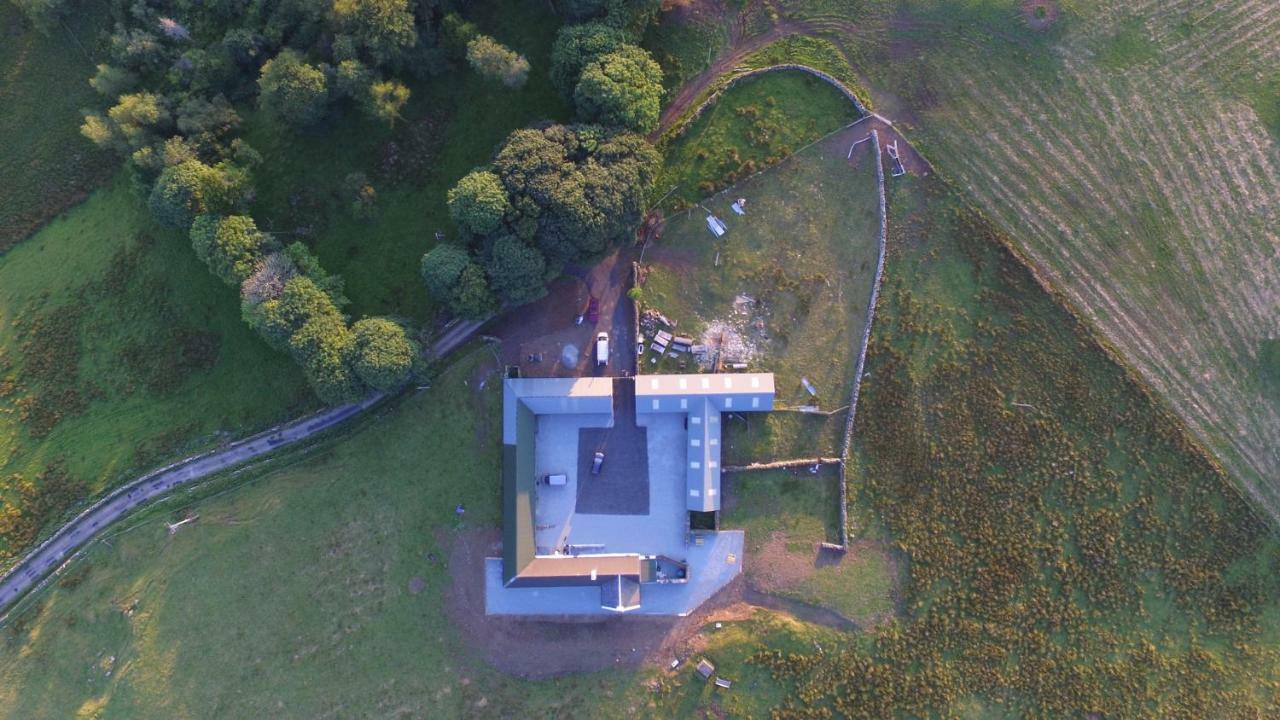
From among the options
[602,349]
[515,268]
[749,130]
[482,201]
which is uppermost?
[749,130]

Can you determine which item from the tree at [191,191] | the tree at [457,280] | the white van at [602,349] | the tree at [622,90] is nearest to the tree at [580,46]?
the tree at [622,90]

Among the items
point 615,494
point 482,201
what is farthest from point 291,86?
point 615,494

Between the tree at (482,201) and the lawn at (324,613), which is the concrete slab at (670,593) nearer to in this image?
the lawn at (324,613)

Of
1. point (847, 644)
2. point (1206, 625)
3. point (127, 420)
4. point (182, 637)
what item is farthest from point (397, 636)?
point (1206, 625)

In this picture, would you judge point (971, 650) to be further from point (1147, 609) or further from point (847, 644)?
point (1147, 609)

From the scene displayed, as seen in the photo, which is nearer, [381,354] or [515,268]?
[515,268]

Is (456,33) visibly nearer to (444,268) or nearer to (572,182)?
(572,182)
